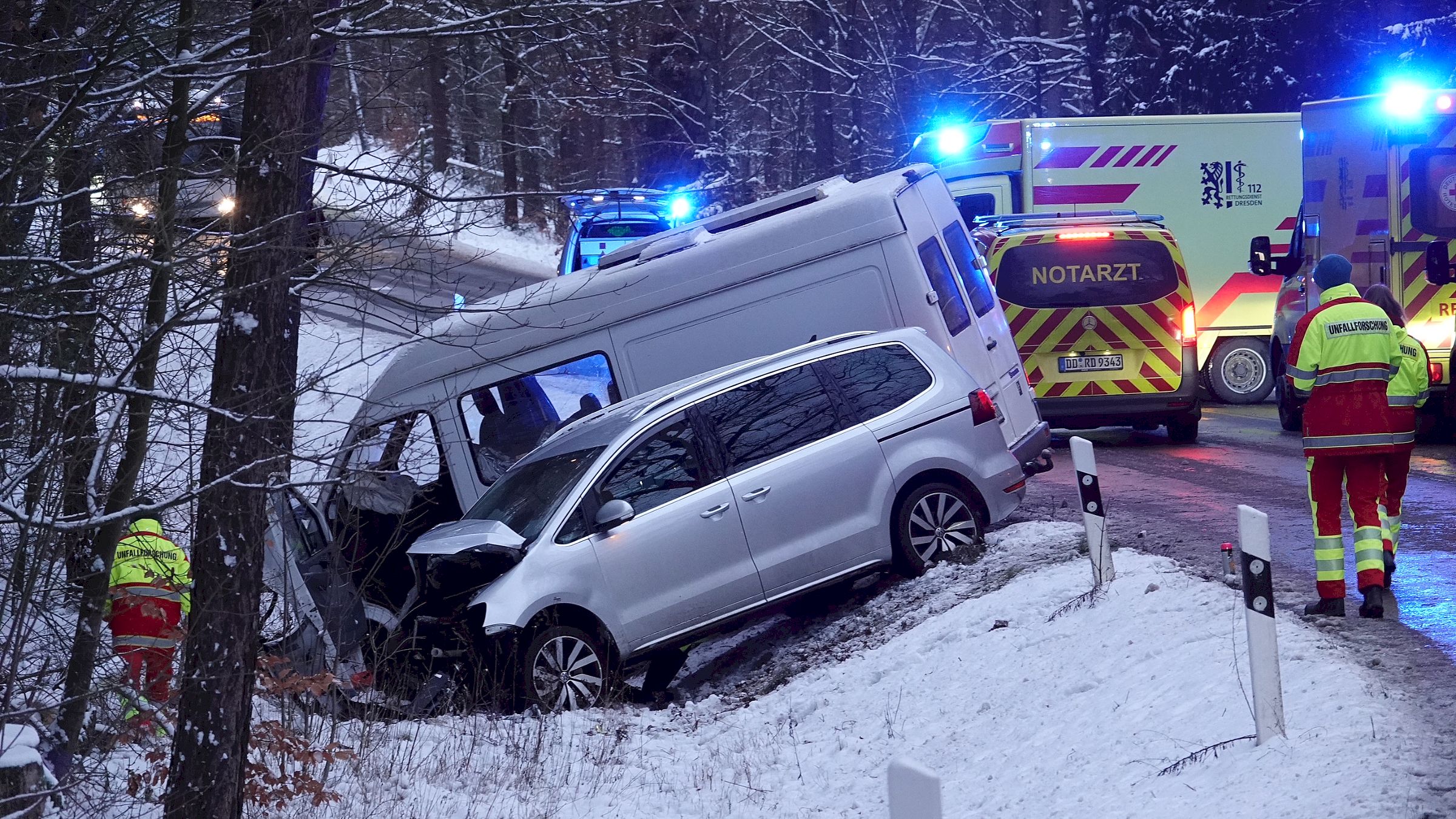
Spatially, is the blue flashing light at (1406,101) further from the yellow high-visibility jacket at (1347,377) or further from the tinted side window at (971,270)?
the yellow high-visibility jacket at (1347,377)

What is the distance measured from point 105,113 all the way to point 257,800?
3190 mm

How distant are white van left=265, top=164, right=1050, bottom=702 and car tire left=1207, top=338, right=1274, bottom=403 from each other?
9.46 m

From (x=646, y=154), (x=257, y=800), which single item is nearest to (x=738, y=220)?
(x=257, y=800)

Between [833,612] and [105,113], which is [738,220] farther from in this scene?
[105,113]

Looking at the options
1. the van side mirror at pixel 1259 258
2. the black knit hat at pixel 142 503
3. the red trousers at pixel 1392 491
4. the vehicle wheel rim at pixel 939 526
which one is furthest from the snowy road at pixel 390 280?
the van side mirror at pixel 1259 258

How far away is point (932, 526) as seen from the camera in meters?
10.0

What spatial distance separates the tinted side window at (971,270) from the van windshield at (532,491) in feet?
11.7

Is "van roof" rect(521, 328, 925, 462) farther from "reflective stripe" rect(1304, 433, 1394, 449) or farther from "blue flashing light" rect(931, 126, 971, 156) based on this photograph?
"blue flashing light" rect(931, 126, 971, 156)

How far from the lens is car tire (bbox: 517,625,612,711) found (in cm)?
858

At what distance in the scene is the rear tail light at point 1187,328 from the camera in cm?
1521

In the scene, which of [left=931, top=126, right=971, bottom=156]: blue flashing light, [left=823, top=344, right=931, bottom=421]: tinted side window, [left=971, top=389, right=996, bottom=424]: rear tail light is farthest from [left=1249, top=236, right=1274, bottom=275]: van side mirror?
[left=823, top=344, right=931, bottom=421]: tinted side window

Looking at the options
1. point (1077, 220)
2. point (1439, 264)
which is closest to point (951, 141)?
point (1077, 220)

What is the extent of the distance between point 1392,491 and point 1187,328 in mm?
7273

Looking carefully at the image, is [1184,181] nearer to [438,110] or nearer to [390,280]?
[438,110]
